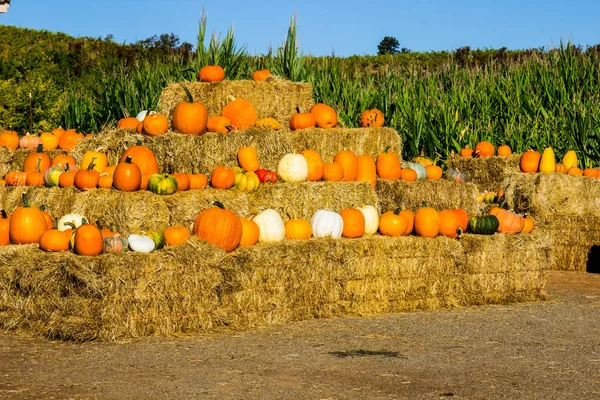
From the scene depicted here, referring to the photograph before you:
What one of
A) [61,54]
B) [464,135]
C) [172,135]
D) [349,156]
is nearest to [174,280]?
[172,135]

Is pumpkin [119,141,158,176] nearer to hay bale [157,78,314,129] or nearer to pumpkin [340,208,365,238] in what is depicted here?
hay bale [157,78,314,129]

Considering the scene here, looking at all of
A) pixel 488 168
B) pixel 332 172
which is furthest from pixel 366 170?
pixel 488 168

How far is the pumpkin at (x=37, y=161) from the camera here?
11805 millimetres

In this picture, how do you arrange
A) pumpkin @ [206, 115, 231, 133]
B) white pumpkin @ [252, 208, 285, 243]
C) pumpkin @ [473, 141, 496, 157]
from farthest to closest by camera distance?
pumpkin @ [473, 141, 496, 157], pumpkin @ [206, 115, 231, 133], white pumpkin @ [252, 208, 285, 243]

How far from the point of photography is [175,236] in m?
8.44

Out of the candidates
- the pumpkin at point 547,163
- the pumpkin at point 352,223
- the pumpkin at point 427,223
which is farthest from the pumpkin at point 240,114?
the pumpkin at point 547,163

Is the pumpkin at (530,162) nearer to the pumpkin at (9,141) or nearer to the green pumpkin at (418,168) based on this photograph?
the green pumpkin at (418,168)

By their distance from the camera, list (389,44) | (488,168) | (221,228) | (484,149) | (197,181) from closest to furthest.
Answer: (221,228), (197,181), (488,168), (484,149), (389,44)

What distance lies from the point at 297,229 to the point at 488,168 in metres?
6.35

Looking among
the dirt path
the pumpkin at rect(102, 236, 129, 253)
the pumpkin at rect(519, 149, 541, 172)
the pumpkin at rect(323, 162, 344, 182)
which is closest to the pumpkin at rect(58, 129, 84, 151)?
the pumpkin at rect(323, 162, 344, 182)

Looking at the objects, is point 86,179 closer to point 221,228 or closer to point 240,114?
point 221,228

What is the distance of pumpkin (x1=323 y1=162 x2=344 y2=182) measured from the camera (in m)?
10.7

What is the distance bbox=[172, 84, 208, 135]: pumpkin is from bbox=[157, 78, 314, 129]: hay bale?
787 millimetres

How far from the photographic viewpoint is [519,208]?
535 inches
